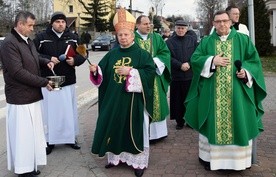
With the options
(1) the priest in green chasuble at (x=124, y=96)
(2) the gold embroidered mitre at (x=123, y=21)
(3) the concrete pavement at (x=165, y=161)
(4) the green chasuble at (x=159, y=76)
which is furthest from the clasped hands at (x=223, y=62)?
(4) the green chasuble at (x=159, y=76)

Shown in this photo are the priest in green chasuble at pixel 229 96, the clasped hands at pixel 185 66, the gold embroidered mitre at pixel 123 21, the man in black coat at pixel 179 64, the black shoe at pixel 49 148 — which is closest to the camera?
the priest in green chasuble at pixel 229 96

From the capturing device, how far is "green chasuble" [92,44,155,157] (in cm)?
514

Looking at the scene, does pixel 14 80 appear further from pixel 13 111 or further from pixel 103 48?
pixel 103 48

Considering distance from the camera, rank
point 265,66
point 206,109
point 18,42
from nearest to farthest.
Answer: point 18,42 < point 206,109 < point 265,66

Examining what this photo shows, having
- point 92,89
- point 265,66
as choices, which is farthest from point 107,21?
point 92,89

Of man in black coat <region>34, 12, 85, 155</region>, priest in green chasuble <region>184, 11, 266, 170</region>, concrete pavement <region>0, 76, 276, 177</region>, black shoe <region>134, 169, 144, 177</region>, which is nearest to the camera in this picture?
priest in green chasuble <region>184, 11, 266, 170</region>

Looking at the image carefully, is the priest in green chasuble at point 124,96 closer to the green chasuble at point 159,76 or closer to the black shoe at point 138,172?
the black shoe at point 138,172

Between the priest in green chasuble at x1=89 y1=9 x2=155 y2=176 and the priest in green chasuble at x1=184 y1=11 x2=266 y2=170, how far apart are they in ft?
2.42

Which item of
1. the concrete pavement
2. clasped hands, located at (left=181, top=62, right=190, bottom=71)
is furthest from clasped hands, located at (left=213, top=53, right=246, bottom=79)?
clasped hands, located at (left=181, top=62, right=190, bottom=71)

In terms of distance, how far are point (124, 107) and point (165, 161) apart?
122 centimetres

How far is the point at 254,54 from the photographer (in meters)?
5.05

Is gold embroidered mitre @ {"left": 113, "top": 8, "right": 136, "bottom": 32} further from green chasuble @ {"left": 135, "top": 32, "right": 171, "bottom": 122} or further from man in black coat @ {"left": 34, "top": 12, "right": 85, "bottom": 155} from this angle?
green chasuble @ {"left": 135, "top": 32, "right": 171, "bottom": 122}

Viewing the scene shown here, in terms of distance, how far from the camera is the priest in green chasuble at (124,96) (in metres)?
5.09

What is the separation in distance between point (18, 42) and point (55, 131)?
6.37 feet
